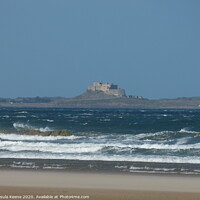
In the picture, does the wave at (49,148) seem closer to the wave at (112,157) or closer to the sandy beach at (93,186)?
the wave at (112,157)

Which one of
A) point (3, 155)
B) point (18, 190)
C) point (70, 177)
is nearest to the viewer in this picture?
point (18, 190)

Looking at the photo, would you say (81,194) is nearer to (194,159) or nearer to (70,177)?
(70,177)

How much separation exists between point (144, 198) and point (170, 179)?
394cm

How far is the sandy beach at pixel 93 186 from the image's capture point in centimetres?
1619

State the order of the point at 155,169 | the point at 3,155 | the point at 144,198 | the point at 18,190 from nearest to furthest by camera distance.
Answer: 1. the point at 144,198
2. the point at 18,190
3. the point at 155,169
4. the point at 3,155

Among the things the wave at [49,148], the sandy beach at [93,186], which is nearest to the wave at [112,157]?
the wave at [49,148]

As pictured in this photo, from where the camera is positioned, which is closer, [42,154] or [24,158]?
[24,158]

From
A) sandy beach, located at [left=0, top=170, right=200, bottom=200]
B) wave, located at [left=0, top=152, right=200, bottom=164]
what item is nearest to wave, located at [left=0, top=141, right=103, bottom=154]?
wave, located at [left=0, top=152, right=200, bottom=164]

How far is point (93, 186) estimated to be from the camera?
18.1 m

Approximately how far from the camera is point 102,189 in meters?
17.5

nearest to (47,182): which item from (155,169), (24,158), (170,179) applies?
(170,179)

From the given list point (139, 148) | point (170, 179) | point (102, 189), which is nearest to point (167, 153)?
point (139, 148)

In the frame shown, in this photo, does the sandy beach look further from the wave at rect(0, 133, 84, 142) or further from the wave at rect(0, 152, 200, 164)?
the wave at rect(0, 133, 84, 142)

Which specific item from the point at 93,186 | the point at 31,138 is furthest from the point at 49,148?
the point at 93,186
